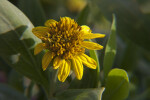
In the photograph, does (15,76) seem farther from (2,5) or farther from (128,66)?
(128,66)

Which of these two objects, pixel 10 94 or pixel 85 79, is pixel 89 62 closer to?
pixel 85 79

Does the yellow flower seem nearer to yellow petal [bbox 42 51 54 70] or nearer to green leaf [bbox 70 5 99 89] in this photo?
yellow petal [bbox 42 51 54 70]

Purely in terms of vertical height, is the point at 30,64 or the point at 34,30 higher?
the point at 34,30

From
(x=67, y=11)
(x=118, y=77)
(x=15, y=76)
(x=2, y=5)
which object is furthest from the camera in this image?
(x=67, y=11)

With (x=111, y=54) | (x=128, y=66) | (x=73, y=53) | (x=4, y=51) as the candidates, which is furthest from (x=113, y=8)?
(x=4, y=51)

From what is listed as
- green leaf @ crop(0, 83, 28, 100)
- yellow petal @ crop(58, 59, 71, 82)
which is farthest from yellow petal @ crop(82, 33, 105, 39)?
green leaf @ crop(0, 83, 28, 100)

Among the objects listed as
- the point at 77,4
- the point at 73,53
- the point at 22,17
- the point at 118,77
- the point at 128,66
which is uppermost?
the point at 22,17
